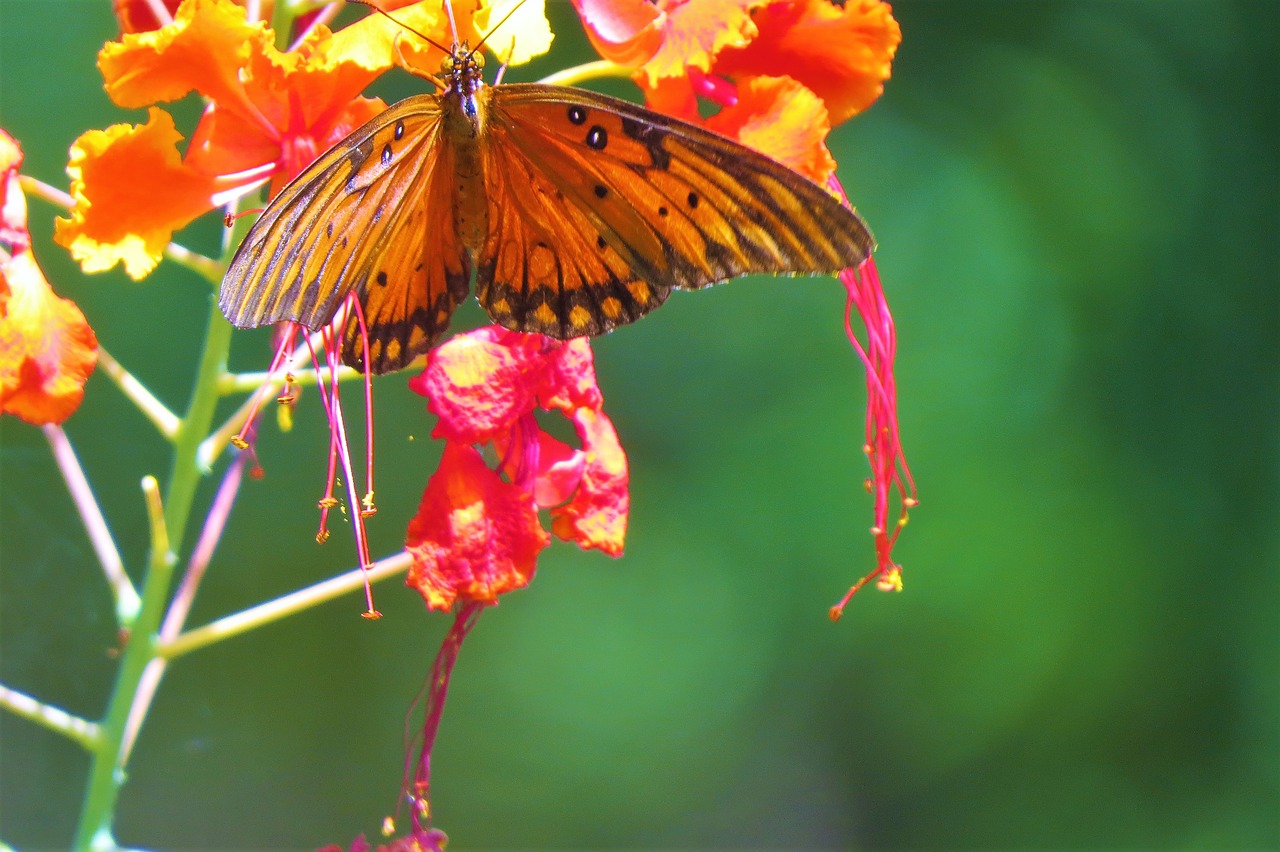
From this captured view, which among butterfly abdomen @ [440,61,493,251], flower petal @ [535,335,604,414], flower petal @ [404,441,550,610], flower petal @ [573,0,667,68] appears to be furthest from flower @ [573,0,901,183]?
flower petal @ [404,441,550,610]

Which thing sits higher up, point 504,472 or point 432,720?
point 504,472

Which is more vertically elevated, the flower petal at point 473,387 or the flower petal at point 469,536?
the flower petal at point 473,387

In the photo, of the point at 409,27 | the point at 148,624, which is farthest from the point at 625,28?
the point at 148,624

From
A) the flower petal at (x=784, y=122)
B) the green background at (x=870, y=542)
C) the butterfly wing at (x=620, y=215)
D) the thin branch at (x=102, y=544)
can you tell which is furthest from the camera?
the green background at (x=870, y=542)

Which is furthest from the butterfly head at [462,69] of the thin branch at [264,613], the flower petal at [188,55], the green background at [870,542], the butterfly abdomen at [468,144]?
the green background at [870,542]

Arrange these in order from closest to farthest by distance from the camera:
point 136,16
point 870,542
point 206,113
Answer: point 206,113 → point 136,16 → point 870,542

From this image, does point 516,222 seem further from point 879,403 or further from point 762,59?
point 879,403

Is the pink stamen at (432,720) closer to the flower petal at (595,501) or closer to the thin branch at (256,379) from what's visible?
the flower petal at (595,501)
